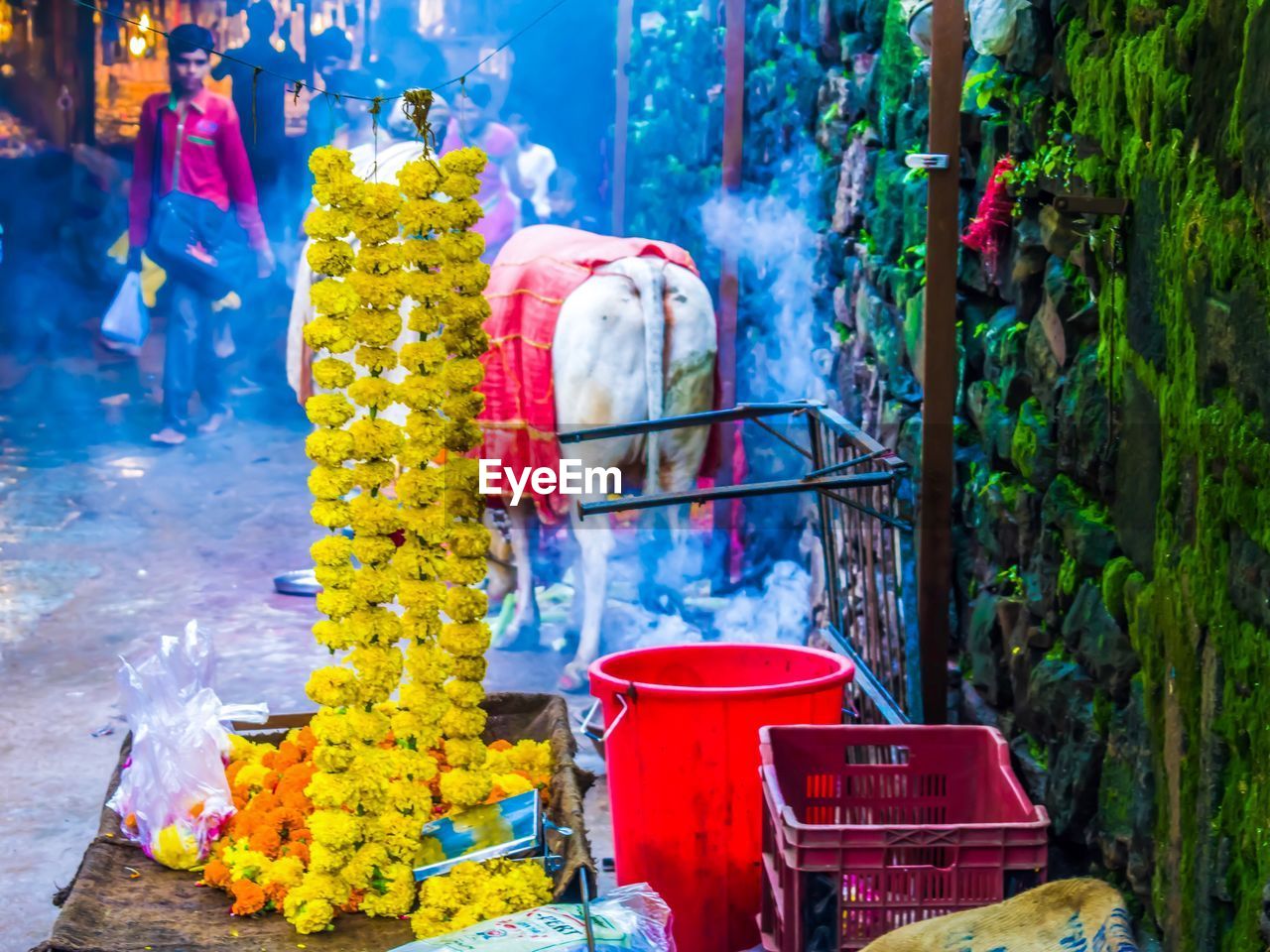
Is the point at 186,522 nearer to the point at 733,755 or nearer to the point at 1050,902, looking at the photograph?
the point at 733,755

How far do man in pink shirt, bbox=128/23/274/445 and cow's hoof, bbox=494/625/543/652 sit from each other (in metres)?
1.85

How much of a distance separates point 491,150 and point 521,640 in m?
2.07

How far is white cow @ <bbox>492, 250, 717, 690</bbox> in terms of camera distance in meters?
5.71

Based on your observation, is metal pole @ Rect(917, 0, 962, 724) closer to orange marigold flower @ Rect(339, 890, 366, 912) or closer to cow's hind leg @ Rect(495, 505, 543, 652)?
orange marigold flower @ Rect(339, 890, 366, 912)

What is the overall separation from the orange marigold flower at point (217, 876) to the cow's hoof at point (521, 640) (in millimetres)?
3099

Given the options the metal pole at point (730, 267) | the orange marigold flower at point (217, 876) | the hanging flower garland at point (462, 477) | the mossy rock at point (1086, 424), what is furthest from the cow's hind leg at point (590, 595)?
the mossy rock at point (1086, 424)

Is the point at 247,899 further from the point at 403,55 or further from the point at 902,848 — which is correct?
the point at 403,55

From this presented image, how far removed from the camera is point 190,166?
21.4ft

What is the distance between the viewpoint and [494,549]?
6.61 meters

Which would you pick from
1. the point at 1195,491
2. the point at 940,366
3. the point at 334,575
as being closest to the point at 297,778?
the point at 334,575

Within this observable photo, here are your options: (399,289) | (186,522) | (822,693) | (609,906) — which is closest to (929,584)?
(822,693)

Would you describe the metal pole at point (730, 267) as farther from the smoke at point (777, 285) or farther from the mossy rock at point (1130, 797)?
the mossy rock at point (1130, 797)

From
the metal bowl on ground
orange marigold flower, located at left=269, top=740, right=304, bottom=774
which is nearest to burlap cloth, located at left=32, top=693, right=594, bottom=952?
orange marigold flower, located at left=269, top=740, right=304, bottom=774

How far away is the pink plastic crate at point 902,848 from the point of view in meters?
2.80
